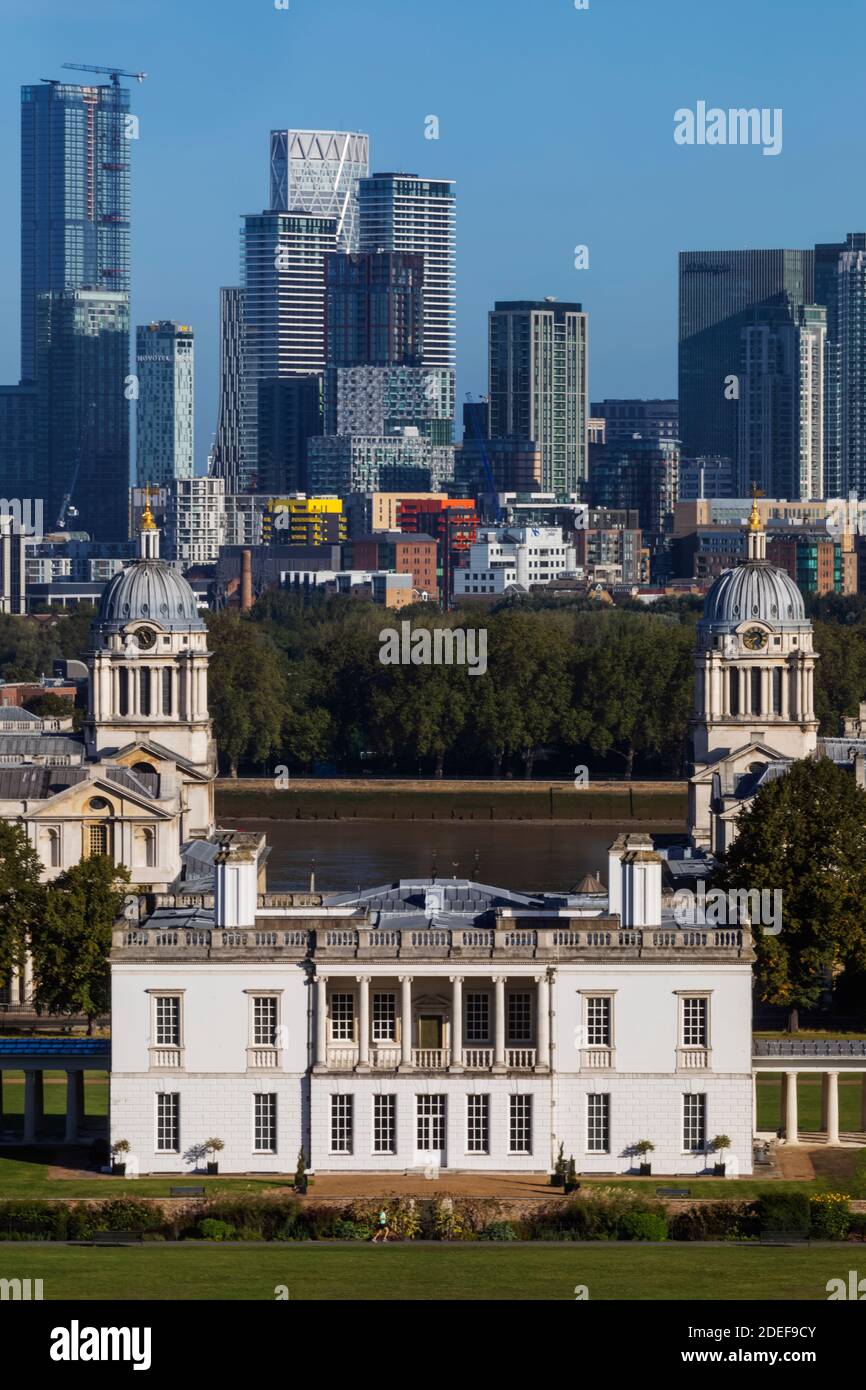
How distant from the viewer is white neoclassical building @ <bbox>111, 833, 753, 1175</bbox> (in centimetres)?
6250

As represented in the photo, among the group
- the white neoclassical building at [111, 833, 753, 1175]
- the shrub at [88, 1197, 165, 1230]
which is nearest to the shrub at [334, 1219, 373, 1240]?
the shrub at [88, 1197, 165, 1230]

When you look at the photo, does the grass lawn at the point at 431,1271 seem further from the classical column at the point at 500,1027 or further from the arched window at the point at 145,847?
the arched window at the point at 145,847

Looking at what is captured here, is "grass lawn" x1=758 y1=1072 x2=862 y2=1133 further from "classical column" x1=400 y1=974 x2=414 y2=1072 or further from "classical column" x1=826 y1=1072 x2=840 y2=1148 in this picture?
"classical column" x1=400 y1=974 x2=414 y2=1072

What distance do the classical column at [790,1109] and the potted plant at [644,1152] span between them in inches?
139

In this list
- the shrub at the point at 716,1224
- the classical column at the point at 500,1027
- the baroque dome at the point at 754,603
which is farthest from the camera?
the baroque dome at the point at 754,603

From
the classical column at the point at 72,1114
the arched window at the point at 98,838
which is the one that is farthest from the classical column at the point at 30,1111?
the arched window at the point at 98,838

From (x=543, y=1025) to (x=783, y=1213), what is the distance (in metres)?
7.39

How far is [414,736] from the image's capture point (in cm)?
15088

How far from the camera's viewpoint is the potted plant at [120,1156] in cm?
6199

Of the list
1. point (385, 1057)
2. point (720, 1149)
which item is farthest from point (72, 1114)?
point (720, 1149)

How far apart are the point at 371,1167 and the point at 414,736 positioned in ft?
292

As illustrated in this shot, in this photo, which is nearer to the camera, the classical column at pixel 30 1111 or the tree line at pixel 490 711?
the classical column at pixel 30 1111

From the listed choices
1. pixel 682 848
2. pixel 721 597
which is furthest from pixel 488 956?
pixel 721 597

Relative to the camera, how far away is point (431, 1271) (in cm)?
5269
